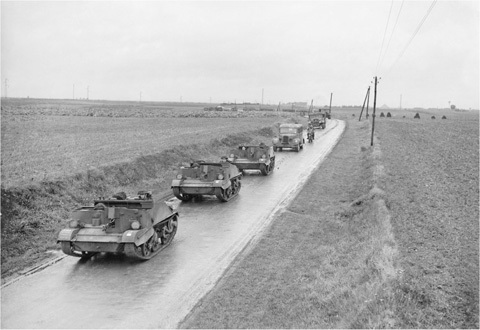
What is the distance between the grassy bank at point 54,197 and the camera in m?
12.7

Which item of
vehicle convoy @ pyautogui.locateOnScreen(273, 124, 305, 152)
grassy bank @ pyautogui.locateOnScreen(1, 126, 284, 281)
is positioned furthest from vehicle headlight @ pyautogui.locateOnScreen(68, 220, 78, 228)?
vehicle convoy @ pyautogui.locateOnScreen(273, 124, 305, 152)

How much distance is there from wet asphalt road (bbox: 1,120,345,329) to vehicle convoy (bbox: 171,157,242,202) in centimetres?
173

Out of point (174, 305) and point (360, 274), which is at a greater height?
point (360, 274)

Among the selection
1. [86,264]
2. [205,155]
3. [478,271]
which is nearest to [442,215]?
[478,271]

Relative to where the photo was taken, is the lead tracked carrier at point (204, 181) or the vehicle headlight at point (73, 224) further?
the lead tracked carrier at point (204, 181)

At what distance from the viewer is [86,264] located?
11.8 meters

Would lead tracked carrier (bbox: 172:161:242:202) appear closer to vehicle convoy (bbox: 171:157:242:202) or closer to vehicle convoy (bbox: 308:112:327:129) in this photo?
vehicle convoy (bbox: 171:157:242:202)

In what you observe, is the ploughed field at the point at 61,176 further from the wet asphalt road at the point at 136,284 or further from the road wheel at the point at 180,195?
the road wheel at the point at 180,195

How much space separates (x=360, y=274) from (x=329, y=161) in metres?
20.8

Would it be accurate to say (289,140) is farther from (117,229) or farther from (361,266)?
(361,266)

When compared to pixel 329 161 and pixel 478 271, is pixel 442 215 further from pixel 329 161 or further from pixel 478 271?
pixel 329 161

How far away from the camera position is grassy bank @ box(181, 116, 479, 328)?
27.1ft

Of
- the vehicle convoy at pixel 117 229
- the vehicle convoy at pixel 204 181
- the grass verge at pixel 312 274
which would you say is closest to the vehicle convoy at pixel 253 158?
the vehicle convoy at pixel 204 181

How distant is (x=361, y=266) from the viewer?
10398 mm
